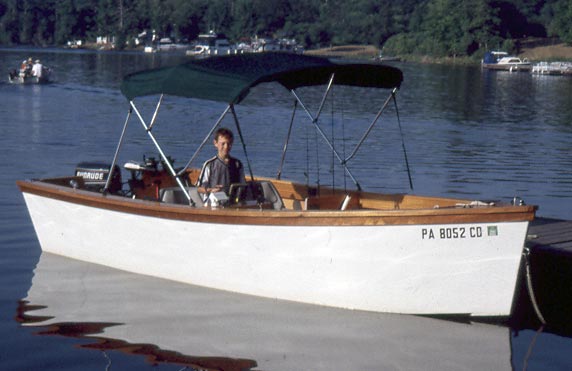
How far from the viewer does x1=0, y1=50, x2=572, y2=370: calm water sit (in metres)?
9.77

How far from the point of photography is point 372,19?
169 meters

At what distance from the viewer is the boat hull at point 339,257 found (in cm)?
995

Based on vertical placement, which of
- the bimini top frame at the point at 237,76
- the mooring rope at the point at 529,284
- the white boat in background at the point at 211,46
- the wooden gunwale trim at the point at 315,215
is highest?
the bimini top frame at the point at 237,76

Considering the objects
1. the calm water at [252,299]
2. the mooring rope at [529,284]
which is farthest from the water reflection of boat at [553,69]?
the mooring rope at [529,284]

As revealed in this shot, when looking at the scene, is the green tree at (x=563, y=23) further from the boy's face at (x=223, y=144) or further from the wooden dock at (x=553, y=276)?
the boy's face at (x=223, y=144)

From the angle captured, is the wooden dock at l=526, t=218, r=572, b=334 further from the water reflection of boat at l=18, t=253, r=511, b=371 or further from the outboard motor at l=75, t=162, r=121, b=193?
the outboard motor at l=75, t=162, r=121, b=193

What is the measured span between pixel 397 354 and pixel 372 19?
16263 centimetres

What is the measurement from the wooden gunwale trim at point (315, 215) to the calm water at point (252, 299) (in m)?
1.03

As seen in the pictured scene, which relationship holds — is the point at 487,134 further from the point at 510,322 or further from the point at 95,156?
the point at 510,322

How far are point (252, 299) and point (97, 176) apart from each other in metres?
3.42

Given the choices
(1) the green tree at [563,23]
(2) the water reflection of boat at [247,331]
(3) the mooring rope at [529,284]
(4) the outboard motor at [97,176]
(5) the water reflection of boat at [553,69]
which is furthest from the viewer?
(1) the green tree at [563,23]

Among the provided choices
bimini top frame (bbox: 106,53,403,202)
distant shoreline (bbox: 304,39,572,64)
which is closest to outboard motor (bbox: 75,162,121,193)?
bimini top frame (bbox: 106,53,403,202)

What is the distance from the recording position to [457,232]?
986 centimetres

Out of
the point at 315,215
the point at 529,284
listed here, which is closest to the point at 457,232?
the point at 315,215
